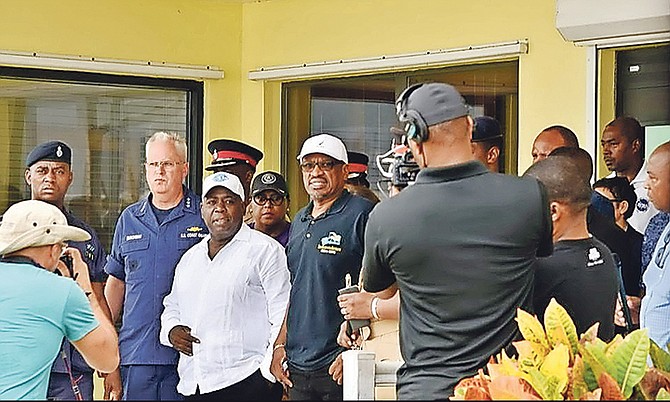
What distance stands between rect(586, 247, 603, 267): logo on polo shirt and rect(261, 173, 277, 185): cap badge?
2.59m

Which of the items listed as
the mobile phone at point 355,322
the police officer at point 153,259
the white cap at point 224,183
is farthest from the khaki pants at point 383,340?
the police officer at point 153,259

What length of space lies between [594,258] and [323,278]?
71.0 inches

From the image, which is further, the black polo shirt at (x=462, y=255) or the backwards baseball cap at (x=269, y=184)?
the backwards baseball cap at (x=269, y=184)

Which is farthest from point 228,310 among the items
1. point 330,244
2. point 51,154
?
point 51,154

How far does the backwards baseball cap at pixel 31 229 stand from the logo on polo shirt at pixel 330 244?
144cm

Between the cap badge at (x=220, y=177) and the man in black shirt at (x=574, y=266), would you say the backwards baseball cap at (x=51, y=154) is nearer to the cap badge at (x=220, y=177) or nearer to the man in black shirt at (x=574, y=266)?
the cap badge at (x=220, y=177)

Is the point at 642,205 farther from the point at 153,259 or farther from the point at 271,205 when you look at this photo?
the point at 153,259

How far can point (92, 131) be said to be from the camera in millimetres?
7582

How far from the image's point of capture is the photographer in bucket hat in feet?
12.9

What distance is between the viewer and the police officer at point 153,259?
5.68 meters

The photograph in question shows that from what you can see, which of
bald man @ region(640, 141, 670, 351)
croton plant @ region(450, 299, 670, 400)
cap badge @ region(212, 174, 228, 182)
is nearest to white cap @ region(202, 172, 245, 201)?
cap badge @ region(212, 174, 228, 182)

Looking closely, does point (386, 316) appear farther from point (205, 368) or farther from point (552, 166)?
point (205, 368)

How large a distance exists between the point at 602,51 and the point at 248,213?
2019 millimetres

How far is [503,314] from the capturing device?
11.4 feet
